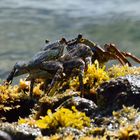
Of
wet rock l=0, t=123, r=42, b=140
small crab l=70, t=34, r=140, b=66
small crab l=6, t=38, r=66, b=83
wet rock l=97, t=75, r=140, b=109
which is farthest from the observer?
small crab l=70, t=34, r=140, b=66

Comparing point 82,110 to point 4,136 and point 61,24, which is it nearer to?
point 4,136

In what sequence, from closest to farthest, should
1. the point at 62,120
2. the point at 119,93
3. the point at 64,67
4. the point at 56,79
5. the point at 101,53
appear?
the point at 62,120 → the point at 119,93 → the point at 56,79 → the point at 64,67 → the point at 101,53

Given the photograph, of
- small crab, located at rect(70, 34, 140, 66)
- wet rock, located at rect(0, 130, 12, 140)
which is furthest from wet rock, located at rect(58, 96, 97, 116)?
small crab, located at rect(70, 34, 140, 66)

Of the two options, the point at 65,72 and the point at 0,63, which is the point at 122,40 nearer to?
the point at 0,63

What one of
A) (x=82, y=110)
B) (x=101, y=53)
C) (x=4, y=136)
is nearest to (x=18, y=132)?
(x=4, y=136)

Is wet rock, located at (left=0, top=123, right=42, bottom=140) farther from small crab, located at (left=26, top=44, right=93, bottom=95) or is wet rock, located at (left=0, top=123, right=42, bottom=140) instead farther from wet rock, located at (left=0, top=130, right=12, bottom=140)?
small crab, located at (left=26, top=44, right=93, bottom=95)

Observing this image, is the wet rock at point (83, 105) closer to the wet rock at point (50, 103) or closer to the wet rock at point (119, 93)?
the wet rock at point (119, 93)

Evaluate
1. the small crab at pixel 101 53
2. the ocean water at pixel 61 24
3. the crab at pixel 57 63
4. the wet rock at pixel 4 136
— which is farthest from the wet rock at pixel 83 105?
the ocean water at pixel 61 24
